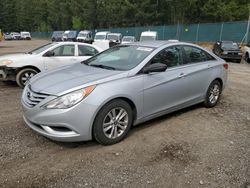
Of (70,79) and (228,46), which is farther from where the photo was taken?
(228,46)

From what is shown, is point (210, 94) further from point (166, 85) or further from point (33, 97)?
point (33, 97)

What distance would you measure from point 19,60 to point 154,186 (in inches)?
243

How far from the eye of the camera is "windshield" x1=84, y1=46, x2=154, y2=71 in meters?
5.00

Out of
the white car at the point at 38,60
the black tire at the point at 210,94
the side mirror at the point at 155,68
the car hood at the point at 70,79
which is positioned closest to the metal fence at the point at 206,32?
the white car at the point at 38,60

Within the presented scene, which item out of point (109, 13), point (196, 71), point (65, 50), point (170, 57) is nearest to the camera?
point (170, 57)

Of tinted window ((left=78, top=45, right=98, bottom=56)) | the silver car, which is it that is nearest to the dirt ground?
the silver car

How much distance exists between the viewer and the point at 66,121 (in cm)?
401

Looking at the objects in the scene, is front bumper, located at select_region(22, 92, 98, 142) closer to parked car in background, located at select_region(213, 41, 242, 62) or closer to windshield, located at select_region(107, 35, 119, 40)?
parked car in background, located at select_region(213, 41, 242, 62)

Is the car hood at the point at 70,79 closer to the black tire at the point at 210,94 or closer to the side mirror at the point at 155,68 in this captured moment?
the side mirror at the point at 155,68

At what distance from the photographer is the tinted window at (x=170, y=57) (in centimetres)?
522

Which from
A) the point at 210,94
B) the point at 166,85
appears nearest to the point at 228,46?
the point at 210,94

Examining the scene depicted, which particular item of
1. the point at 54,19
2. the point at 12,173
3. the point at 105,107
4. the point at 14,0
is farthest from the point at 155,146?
the point at 14,0

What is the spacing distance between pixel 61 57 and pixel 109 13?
202 feet

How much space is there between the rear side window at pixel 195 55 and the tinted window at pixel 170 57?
0.19m
